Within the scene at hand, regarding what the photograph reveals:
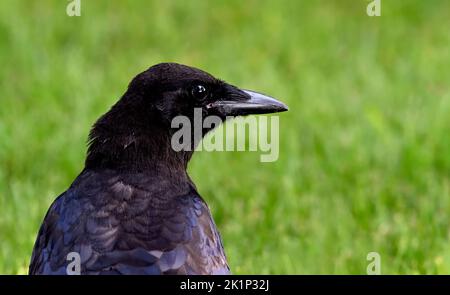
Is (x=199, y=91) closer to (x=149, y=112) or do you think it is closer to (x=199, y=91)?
(x=199, y=91)

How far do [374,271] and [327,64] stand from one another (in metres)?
3.45

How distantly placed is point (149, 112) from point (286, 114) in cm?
322

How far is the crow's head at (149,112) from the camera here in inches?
199

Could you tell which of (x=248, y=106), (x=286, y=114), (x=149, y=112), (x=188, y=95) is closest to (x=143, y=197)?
(x=149, y=112)

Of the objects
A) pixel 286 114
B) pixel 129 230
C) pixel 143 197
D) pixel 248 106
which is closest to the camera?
pixel 129 230

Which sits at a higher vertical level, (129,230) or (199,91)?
(199,91)

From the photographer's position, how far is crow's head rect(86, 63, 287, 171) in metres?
5.05

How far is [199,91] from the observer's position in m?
5.36

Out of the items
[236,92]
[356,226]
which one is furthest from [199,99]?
[356,226]

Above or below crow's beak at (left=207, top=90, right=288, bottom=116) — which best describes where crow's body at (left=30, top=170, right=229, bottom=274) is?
below

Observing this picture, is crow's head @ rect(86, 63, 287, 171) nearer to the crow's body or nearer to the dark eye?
the dark eye

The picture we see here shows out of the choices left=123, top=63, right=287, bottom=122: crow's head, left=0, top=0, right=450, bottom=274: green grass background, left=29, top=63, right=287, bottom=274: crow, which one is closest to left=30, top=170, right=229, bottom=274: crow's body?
left=29, top=63, right=287, bottom=274: crow
